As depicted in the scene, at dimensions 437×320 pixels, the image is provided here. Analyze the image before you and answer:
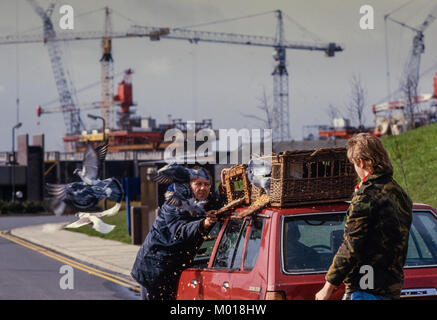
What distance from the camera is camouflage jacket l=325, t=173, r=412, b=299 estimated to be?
13.8ft

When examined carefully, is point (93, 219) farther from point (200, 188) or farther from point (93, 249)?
point (93, 249)

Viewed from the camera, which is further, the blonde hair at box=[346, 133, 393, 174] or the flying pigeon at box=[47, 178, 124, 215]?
the flying pigeon at box=[47, 178, 124, 215]

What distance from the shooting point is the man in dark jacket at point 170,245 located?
20.7ft

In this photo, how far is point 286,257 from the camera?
519 cm

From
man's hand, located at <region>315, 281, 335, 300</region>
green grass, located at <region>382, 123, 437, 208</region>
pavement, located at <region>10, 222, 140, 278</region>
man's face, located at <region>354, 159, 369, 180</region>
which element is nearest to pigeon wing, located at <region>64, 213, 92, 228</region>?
man's hand, located at <region>315, 281, 335, 300</region>

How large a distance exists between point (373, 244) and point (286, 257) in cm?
108

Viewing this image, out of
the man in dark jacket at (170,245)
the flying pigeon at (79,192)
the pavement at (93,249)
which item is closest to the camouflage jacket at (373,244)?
the flying pigeon at (79,192)

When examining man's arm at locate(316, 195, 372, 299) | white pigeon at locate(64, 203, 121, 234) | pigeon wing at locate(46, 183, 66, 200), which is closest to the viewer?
man's arm at locate(316, 195, 372, 299)

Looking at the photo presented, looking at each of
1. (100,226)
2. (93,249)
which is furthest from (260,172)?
(93,249)

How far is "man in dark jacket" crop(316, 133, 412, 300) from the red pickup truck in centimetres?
67

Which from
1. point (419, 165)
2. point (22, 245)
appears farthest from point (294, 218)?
point (22, 245)

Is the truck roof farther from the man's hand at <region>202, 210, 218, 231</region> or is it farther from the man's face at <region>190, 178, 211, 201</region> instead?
the man's face at <region>190, 178, 211, 201</region>
